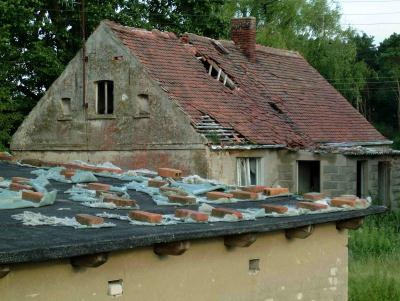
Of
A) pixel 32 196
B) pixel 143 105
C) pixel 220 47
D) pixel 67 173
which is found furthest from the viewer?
pixel 220 47

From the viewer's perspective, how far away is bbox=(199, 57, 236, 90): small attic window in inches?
1006

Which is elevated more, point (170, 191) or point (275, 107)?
point (275, 107)

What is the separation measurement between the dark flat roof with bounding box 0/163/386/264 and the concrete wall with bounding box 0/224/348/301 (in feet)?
0.95

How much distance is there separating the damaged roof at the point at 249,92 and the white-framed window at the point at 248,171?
2.33 ft

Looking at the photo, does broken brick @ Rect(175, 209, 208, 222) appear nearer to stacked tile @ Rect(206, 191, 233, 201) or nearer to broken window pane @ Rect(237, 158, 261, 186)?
stacked tile @ Rect(206, 191, 233, 201)

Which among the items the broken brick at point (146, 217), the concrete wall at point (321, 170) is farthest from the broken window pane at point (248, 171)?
the broken brick at point (146, 217)

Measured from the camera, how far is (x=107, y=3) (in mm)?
31312

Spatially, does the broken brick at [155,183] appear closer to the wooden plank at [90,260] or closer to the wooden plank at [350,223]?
the wooden plank at [350,223]

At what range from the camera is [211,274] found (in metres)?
8.59

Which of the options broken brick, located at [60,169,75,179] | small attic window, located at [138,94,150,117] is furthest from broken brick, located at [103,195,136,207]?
small attic window, located at [138,94,150,117]

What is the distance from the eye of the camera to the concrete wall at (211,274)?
268 inches

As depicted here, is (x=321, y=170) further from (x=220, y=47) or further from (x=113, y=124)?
(x=113, y=124)

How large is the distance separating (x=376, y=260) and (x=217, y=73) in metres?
10.2

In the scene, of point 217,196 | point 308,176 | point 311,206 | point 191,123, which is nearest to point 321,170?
point 308,176
